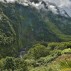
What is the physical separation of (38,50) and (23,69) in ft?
312

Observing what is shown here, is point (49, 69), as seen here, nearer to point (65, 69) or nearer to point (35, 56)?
point (65, 69)

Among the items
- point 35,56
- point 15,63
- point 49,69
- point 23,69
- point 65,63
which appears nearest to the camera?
point 49,69

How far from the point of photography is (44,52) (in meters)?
176

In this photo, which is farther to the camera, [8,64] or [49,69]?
[8,64]

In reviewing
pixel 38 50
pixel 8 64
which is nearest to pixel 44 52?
pixel 38 50

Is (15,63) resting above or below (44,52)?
above

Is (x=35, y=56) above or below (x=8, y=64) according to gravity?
below

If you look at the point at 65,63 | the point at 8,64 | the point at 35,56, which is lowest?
the point at 35,56

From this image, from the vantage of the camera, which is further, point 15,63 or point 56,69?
point 15,63

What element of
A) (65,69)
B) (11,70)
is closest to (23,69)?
(11,70)

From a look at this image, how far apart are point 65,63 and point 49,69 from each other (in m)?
11.1

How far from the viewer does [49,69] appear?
56.4m

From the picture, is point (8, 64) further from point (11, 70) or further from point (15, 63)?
point (11, 70)

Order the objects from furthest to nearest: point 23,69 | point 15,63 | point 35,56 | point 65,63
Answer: point 35,56 < point 15,63 < point 23,69 < point 65,63
